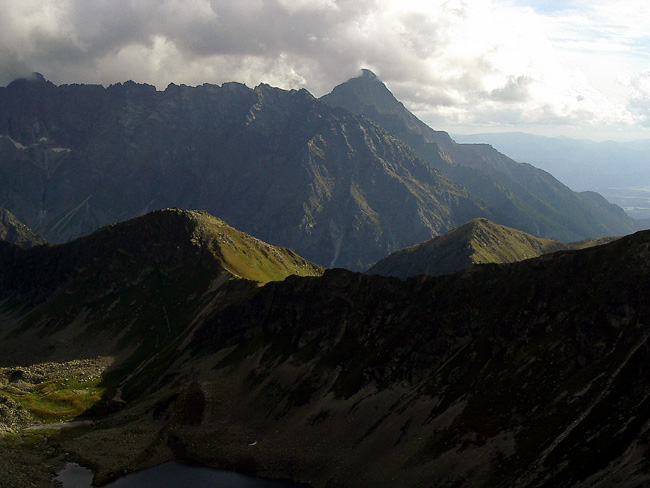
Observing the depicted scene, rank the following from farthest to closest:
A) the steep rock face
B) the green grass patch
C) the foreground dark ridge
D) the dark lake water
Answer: the green grass patch → the dark lake water → the foreground dark ridge → the steep rock face

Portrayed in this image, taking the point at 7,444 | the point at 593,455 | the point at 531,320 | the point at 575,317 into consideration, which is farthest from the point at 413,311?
the point at 7,444

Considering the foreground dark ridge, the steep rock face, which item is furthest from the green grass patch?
the steep rock face

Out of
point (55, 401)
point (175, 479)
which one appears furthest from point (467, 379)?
point (55, 401)

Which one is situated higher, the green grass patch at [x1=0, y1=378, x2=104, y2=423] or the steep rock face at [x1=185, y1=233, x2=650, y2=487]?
the steep rock face at [x1=185, y1=233, x2=650, y2=487]

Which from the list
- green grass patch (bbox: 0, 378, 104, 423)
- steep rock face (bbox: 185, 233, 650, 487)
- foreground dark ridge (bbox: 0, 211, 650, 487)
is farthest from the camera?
green grass patch (bbox: 0, 378, 104, 423)

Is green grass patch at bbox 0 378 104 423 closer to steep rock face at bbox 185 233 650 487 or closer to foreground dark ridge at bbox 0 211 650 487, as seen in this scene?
foreground dark ridge at bbox 0 211 650 487

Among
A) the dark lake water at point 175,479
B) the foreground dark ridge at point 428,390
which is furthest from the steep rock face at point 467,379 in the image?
the dark lake water at point 175,479
